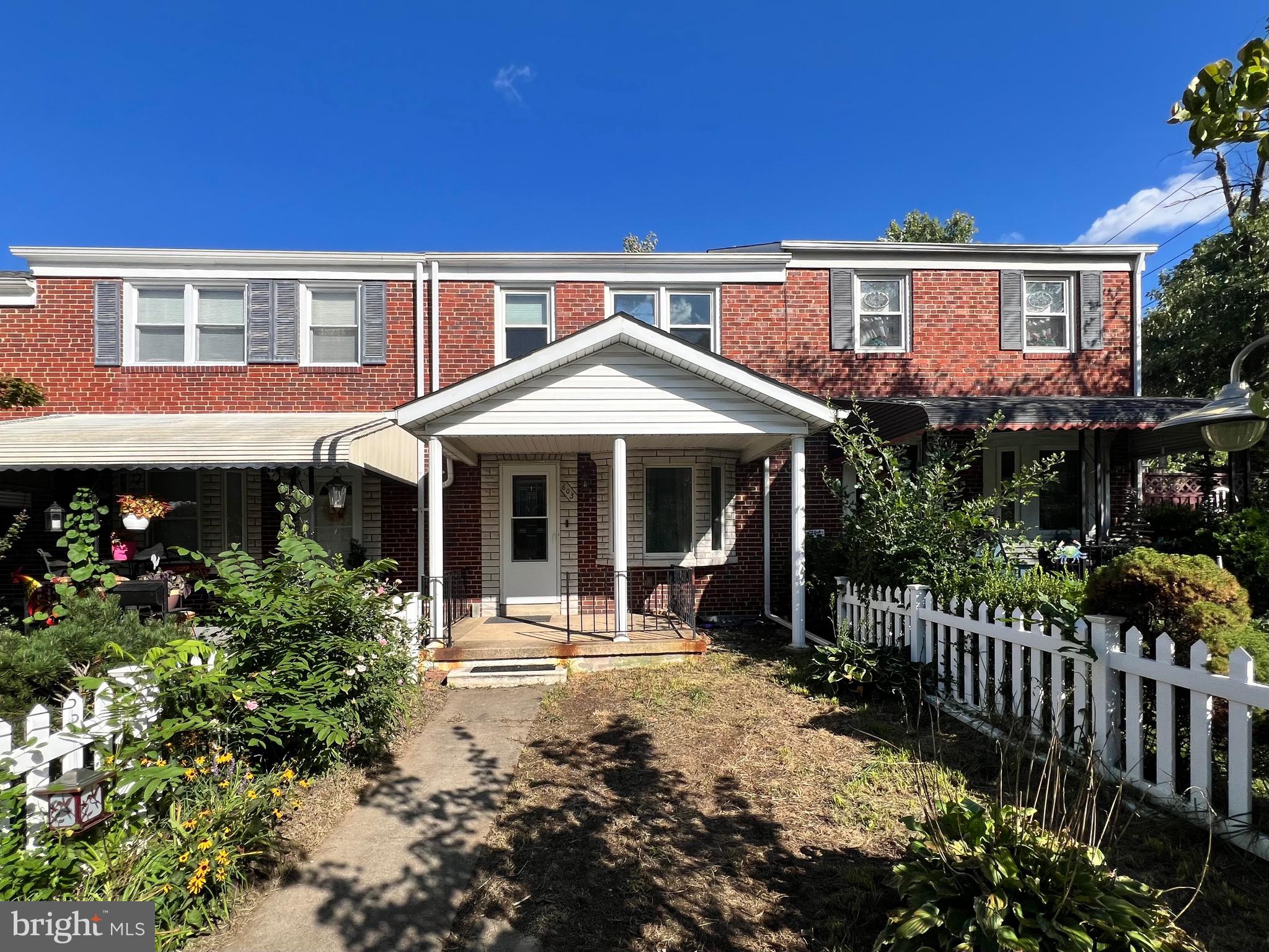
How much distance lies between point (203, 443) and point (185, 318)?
366 centimetres

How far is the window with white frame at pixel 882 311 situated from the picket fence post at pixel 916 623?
5.94m

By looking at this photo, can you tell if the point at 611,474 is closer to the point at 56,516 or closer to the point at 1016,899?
the point at 56,516

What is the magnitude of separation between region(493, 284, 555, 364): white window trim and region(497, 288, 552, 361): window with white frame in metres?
0.01

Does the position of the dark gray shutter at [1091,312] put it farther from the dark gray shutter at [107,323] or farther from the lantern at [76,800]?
the dark gray shutter at [107,323]

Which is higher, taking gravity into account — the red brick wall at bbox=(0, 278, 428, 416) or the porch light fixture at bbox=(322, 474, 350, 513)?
the red brick wall at bbox=(0, 278, 428, 416)

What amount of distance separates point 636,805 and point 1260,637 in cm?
391

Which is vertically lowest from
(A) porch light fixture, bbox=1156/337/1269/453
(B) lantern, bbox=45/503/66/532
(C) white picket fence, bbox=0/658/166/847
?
(C) white picket fence, bbox=0/658/166/847

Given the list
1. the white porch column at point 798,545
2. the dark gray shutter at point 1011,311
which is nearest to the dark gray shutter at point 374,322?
the white porch column at point 798,545

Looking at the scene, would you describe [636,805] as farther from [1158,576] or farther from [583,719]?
[1158,576]

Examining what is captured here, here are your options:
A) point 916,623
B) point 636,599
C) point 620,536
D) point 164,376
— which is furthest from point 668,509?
point 164,376

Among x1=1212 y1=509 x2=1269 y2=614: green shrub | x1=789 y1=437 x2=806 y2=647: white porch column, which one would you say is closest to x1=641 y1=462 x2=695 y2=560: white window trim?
x1=789 y1=437 x2=806 y2=647: white porch column

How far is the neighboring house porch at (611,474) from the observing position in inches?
296

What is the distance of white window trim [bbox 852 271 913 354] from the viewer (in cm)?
1052

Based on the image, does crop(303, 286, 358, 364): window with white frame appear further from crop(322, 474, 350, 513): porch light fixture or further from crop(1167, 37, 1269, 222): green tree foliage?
crop(1167, 37, 1269, 222): green tree foliage
